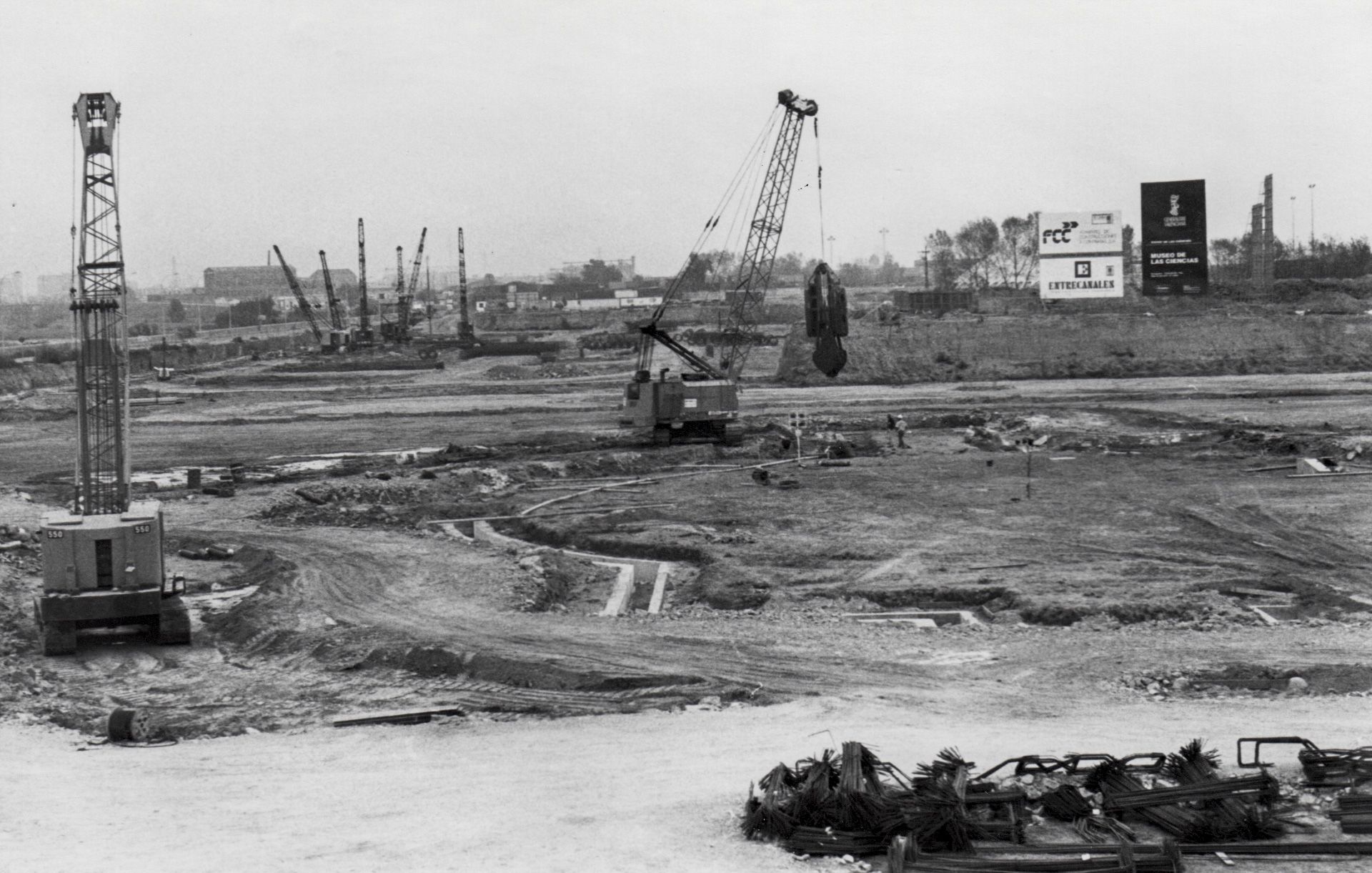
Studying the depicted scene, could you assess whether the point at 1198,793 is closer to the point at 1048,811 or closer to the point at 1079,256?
the point at 1048,811

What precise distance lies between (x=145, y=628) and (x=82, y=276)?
5.94m

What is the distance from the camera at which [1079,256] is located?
79250mm

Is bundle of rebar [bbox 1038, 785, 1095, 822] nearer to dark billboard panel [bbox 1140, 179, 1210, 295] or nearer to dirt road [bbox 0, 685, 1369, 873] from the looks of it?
dirt road [bbox 0, 685, 1369, 873]

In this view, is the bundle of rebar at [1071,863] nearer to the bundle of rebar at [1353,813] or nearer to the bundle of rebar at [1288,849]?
the bundle of rebar at [1288,849]

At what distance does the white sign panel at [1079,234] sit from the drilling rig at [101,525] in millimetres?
64522

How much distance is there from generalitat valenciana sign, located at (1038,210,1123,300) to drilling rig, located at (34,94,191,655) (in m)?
63.9

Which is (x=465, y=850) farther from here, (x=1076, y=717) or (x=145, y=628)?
(x=145, y=628)

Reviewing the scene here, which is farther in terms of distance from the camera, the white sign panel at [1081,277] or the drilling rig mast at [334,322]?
the drilling rig mast at [334,322]

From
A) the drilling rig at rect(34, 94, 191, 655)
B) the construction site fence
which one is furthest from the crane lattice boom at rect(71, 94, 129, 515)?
the construction site fence

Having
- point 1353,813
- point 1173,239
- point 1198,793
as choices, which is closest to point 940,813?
point 1198,793

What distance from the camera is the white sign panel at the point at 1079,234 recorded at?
78125 mm

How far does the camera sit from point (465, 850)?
37.1ft

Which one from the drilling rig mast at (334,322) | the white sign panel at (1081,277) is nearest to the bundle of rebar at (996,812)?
Answer: the white sign panel at (1081,277)

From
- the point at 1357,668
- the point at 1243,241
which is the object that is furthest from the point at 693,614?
the point at 1243,241
